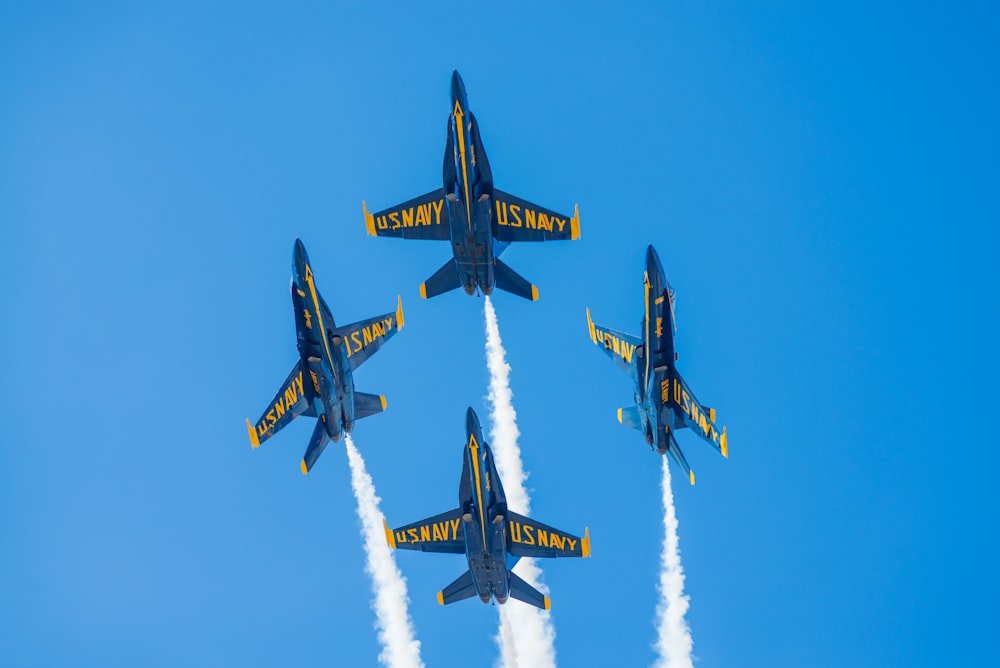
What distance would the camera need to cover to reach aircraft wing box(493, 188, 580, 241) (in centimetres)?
5406

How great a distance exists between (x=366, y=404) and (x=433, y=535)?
6398mm

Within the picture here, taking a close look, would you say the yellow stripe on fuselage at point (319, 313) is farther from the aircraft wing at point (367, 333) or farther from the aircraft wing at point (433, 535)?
the aircraft wing at point (433, 535)

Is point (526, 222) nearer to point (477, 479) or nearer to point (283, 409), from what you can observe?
point (477, 479)

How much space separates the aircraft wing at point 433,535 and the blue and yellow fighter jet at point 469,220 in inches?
385

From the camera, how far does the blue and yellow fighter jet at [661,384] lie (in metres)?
52.5

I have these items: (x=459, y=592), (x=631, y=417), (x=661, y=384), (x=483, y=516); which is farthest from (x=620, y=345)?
(x=459, y=592)

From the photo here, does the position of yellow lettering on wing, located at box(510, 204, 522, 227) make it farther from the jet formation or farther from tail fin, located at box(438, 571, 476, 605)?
tail fin, located at box(438, 571, 476, 605)

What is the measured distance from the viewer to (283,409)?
56.7 metres

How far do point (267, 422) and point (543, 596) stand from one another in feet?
46.3

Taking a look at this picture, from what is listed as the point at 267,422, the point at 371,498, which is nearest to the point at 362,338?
the point at 267,422

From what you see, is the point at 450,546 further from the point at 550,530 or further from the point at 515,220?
the point at 515,220

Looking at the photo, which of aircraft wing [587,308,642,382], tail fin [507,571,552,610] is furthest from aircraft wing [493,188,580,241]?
tail fin [507,571,552,610]

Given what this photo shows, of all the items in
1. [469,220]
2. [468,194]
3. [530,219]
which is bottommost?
[469,220]

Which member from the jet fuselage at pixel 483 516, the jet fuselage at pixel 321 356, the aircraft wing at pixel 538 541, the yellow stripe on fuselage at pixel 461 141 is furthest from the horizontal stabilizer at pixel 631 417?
the yellow stripe on fuselage at pixel 461 141
